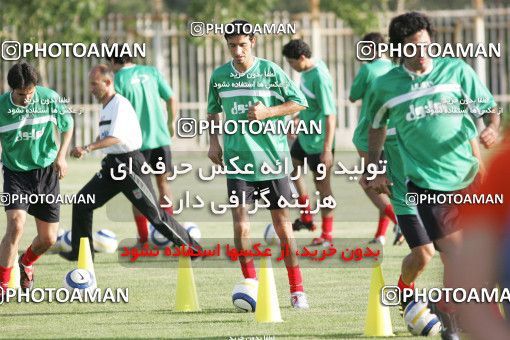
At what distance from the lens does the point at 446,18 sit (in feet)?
105

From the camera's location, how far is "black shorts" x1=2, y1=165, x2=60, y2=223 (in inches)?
359

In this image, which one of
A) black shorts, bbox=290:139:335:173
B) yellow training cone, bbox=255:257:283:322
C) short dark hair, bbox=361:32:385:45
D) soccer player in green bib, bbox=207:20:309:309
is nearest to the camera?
yellow training cone, bbox=255:257:283:322

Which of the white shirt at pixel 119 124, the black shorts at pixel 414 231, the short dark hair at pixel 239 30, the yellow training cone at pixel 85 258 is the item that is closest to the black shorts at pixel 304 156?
the white shirt at pixel 119 124

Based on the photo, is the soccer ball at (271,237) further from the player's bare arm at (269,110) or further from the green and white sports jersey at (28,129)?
the player's bare arm at (269,110)

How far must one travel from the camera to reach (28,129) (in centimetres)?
922

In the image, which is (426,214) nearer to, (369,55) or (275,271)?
(275,271)

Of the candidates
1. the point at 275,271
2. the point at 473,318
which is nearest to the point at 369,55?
the point at 275,271

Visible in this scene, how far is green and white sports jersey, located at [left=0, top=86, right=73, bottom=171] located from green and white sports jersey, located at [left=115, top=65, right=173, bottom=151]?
3.37 metres

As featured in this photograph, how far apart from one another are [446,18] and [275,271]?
2235cm

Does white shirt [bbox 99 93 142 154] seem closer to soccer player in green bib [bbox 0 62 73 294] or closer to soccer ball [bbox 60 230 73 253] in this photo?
soccer player in green bib [bbox 0 62 73 294]

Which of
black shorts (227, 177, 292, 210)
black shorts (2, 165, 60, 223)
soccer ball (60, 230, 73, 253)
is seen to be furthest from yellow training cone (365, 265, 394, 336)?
soccer ball (60, 230, 73, 253)

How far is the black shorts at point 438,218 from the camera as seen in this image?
644cm

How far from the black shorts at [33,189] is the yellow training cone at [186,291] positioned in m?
1.50

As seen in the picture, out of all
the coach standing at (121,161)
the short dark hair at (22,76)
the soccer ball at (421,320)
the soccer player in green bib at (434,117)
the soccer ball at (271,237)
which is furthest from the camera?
the soccer ball at (271,237)
